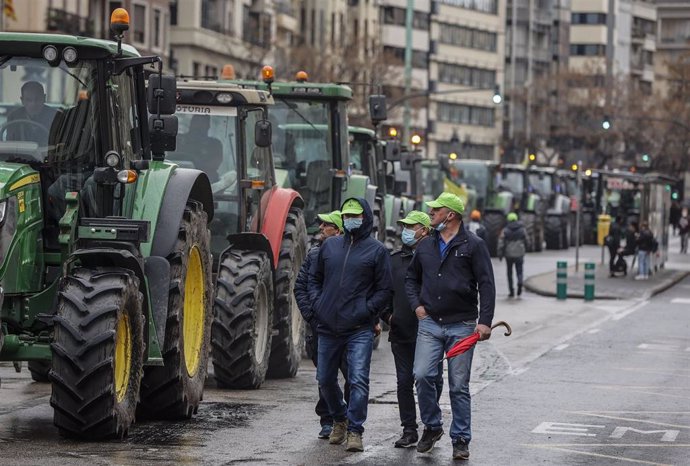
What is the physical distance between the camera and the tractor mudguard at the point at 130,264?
1357 cm

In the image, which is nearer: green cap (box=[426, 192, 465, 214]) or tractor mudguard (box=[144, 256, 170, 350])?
green cap (box=[426, 192, 465, 214])

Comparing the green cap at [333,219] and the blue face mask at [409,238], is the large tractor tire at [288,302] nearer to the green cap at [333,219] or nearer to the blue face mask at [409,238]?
the green cap at [333,219]

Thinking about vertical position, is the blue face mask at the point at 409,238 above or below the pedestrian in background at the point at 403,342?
above

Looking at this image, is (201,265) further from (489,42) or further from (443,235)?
(489,42)

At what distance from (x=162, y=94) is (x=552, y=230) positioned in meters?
55.4

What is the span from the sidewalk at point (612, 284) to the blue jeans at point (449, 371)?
27.3m

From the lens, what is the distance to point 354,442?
45.6ft

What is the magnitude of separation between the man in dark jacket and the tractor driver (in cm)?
280

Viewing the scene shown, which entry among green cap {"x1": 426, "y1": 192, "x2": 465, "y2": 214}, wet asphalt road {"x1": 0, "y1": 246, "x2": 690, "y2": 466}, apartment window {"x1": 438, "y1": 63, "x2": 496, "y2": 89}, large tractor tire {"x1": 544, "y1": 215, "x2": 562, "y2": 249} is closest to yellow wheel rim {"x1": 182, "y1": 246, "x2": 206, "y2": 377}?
wet asphalt road {"x1": 0, "y1": 246, "x2": 690, "y2": 466}

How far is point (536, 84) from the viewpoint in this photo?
443 ft

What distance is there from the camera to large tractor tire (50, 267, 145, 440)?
43.1 ft

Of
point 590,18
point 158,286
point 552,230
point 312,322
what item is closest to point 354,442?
point 312,322

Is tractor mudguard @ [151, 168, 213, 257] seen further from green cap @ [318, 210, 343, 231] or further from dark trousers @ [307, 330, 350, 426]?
dark trousers @ [307, 330, 350, 426]

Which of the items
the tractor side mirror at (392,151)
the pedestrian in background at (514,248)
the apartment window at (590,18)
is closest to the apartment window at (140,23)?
the pedestrian in background at (514,248)
